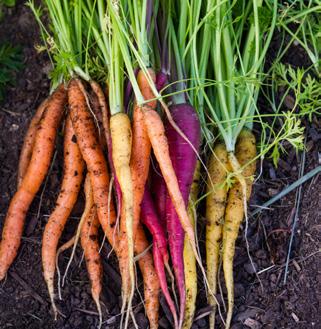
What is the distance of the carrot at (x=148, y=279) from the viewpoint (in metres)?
1.66

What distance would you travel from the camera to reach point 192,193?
169cm

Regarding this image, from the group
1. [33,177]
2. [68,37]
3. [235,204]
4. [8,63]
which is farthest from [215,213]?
[8,63]

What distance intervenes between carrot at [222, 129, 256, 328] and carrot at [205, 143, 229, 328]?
0.03 m

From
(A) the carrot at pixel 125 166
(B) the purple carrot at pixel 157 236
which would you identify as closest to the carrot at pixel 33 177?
(A) the carrot at pixel 125 166

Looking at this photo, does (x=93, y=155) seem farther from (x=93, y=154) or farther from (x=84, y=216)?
(x=84, y=216)

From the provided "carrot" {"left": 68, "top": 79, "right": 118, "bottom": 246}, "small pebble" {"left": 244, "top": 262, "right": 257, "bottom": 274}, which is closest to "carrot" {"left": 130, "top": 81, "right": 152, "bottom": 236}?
"carrot" {"left": 68, "top": 79, "right": 118, "bottom": 246}

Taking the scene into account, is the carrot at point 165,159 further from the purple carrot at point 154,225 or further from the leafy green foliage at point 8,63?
the leafy green foliage at point 8,63

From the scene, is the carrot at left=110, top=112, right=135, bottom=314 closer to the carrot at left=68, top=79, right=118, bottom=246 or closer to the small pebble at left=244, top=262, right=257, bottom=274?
the carrot at left=68, top=79, right=118, bottom=246

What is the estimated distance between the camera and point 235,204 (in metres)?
1.66

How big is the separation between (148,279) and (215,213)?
1.02ft

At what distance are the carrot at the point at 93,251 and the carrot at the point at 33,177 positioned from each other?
8.8 inches

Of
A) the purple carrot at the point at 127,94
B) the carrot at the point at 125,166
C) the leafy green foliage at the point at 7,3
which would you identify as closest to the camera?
the carrot at the point at 125,166

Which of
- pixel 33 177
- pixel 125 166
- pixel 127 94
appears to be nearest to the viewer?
pixel 125 166

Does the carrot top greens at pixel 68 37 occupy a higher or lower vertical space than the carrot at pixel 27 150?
higher
